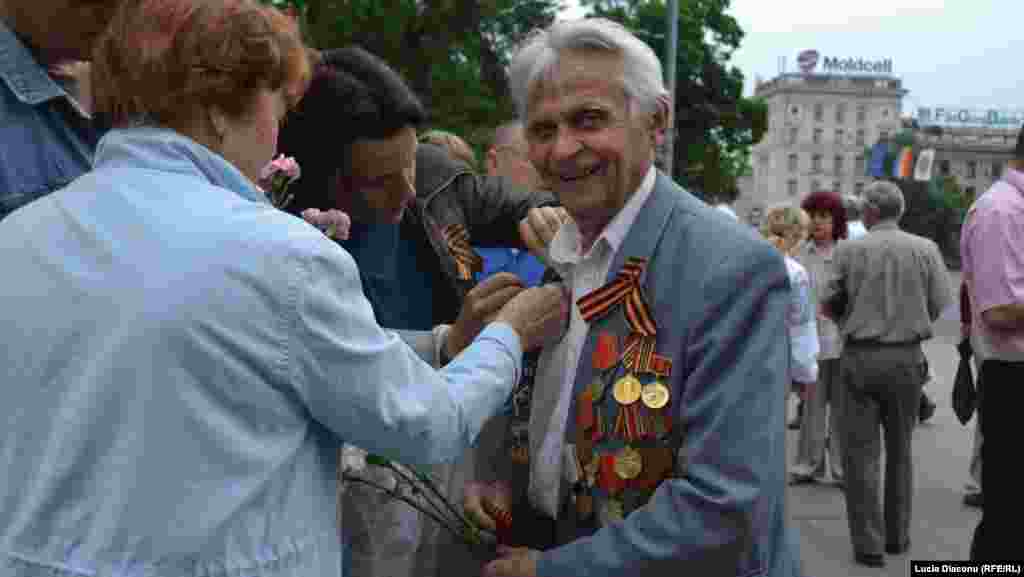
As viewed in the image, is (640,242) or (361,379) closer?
(361,379)

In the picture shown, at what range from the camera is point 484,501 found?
2.25m

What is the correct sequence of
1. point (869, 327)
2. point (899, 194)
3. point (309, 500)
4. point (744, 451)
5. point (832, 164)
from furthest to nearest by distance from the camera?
point (832, 164)
point (899, 194)
point (869, 327)
point (744, 451)
point (309, 500)

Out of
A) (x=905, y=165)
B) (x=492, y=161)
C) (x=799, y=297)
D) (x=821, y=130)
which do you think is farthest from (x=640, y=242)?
(x=821, y=130)

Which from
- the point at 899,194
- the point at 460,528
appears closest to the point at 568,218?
the point at 460,528

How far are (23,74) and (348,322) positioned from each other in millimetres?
1119

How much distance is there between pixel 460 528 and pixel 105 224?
1.03 m

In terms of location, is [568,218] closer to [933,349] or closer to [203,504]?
[203,504]

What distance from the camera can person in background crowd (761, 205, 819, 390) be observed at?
725 cm

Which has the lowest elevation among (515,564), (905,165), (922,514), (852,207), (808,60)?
(922,514)

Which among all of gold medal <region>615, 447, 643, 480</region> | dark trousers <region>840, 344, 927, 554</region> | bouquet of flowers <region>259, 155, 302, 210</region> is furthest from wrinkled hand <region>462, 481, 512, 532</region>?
dark trousers <region>840, 344, 927, 554</region>

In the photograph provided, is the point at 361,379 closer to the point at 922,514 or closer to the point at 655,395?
the point at 655,395

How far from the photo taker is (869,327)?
5.95 metres

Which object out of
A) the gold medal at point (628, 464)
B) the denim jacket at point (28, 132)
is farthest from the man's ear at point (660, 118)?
the denim jacket at point (28, 132)

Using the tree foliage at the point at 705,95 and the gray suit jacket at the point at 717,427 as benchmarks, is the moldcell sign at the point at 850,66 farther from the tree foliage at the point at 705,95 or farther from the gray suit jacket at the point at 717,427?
the gray suit jacket at the point at 717,427
